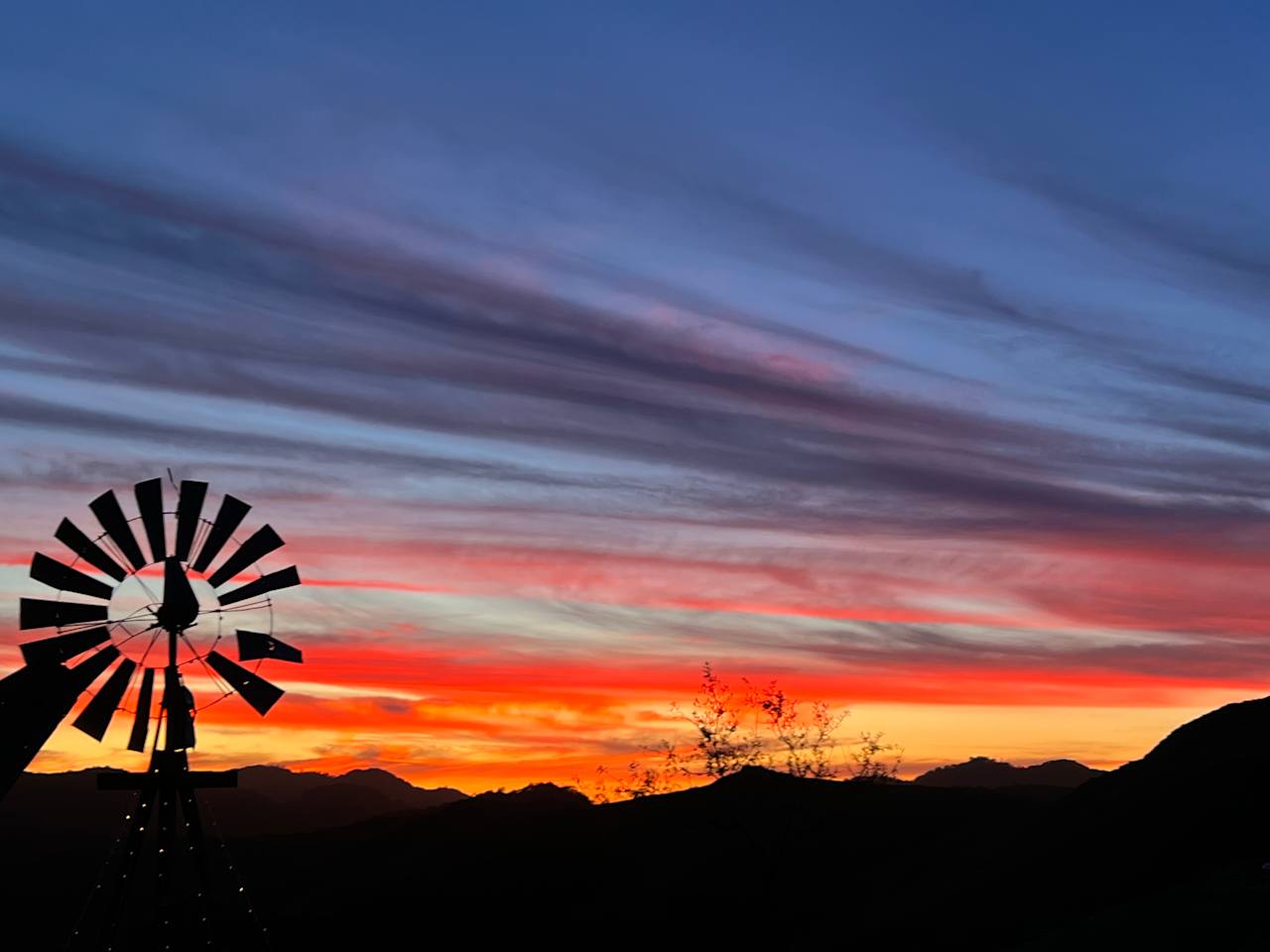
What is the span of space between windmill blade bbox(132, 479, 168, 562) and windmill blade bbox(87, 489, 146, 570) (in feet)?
1.32

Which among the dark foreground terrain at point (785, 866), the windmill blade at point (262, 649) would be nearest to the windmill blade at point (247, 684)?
the windmill blade at point (262, 649)

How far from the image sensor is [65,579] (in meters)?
36.7

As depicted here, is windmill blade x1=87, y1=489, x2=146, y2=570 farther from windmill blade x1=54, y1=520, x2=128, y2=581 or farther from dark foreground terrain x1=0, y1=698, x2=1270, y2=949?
dark foreground terrain x1=0, y1=698, x2=1270, y2=949

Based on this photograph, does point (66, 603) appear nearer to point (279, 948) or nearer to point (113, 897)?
point (113, 897)

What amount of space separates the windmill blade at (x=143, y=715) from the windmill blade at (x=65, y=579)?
2.53 metres

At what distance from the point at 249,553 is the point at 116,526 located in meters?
3.67

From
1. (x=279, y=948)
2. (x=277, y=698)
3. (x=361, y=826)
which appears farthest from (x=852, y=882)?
(x=361, y=826)

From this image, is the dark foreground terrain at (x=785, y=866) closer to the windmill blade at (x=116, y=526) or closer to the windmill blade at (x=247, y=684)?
the windmill blade at (x=247, y=684)

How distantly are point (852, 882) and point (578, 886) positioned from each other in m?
29.0

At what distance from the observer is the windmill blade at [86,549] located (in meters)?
36.5

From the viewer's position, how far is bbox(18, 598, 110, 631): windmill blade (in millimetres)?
36250

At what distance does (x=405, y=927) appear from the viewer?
Result: 12244cm

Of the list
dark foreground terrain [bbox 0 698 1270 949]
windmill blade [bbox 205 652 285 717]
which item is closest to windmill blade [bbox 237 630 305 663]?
windmill blade [bbox 205 652 285 717]

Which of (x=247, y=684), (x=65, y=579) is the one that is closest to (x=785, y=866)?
(x=247, y=684)
